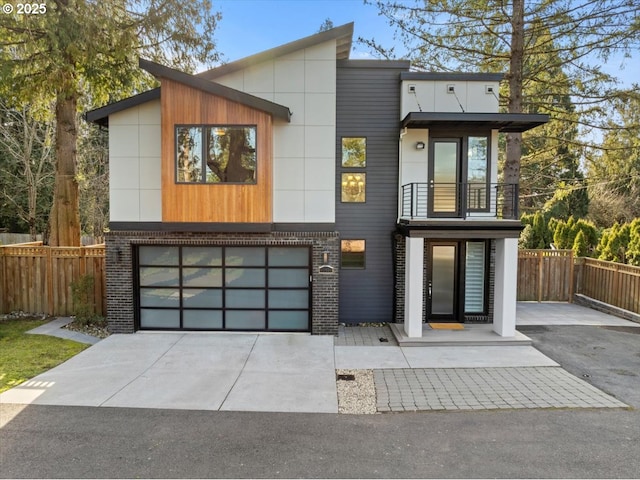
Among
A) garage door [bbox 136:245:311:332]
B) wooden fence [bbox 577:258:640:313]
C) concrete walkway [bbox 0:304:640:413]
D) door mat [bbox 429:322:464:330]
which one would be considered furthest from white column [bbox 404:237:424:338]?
wooden fence [bbox 577:258:640:313]

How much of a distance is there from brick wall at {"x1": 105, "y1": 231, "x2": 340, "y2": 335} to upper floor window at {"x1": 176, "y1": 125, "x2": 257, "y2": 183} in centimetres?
153

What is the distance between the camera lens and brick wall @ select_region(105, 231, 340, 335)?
396 inches

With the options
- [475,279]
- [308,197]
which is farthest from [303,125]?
[475,279]

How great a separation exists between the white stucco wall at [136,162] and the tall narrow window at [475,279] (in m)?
8.17

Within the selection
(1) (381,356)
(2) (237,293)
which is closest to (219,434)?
(1) (381,356)

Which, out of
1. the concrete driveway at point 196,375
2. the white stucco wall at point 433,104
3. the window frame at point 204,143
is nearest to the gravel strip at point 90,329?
the concrete driveway at point 196,375

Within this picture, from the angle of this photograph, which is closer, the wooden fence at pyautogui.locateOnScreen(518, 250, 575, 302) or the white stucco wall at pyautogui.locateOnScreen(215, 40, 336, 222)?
the white stucco wall at pyautogui.locateOnScreen(215, 40, 336, 222)

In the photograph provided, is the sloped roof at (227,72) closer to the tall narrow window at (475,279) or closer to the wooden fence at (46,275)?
the wooden fence at (46,275)

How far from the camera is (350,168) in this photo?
1082 cm

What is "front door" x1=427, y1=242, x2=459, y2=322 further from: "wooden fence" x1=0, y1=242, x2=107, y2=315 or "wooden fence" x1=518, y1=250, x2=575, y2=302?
"wooden fence" x1=0, y1=242, x2=107, y2=315

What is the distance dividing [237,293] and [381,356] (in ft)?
13.1

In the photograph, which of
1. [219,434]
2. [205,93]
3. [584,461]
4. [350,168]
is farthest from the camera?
[350,168]

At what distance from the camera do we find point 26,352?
27.8 feet

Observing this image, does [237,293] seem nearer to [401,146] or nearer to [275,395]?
[275,395]
